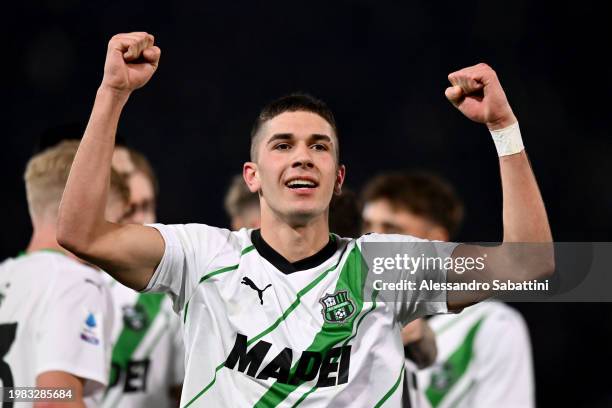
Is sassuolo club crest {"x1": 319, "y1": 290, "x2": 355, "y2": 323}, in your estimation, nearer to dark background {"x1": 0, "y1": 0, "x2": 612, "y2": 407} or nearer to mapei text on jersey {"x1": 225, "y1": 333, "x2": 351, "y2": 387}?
mapei text on jersey {"x1": 225, "y1": 333, "x2": 351, "y2": 387}

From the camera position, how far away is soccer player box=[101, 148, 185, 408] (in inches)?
169

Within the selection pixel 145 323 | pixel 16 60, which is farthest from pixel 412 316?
pixel 16 60

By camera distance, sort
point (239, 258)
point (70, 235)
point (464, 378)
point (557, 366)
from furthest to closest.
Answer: point (557, 366) → point (464, 378) → point (239, 258) → point (70, 235)

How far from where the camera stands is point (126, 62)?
8.79 ft

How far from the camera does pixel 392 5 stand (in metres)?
8.65

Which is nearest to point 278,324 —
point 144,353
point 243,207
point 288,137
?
point 288,137

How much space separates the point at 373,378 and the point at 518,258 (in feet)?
1.82

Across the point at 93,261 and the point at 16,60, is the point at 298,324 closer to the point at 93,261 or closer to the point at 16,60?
the point at 93,261

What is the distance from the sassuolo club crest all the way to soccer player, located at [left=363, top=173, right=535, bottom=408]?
2.42 m

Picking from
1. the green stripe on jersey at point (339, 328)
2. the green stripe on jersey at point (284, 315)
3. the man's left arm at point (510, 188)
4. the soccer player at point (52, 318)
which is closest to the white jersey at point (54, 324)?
the soccer player at point (52, 318)

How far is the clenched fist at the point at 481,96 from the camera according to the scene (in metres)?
2.64

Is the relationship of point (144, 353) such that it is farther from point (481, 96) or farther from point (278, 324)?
point (481, 96)

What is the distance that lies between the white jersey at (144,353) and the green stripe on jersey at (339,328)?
1766 mm

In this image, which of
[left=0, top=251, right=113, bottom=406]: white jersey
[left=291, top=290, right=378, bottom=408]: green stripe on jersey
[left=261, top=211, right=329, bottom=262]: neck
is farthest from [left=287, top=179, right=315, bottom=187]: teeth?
[left=0, top=251, right=113, bottom=406]: white jersey
